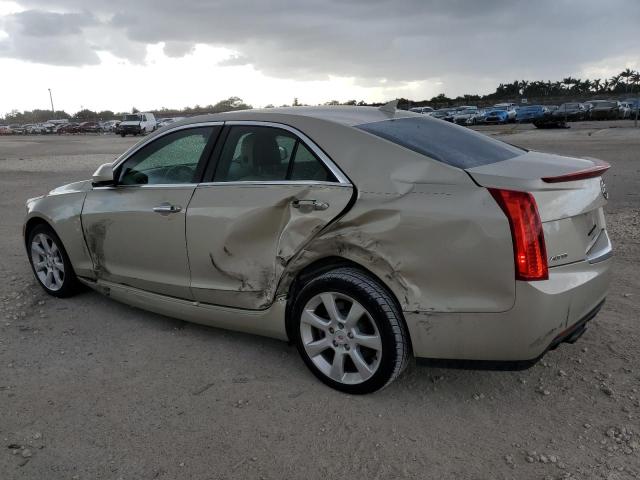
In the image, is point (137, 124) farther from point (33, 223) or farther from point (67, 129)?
point (33, 223)

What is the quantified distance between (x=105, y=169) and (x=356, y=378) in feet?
8.30

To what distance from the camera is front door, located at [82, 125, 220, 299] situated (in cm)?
389

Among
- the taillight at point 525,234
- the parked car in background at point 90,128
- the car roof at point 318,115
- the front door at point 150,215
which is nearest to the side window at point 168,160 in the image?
the front door at point 150,215

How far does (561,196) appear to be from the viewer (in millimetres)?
2898

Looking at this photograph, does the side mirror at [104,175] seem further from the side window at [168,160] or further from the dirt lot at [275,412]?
the dirt lot at [275,412]

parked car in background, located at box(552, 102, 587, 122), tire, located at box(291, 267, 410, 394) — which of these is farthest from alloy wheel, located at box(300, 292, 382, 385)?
parked car in background, located at box(552, 102, 587, 122)

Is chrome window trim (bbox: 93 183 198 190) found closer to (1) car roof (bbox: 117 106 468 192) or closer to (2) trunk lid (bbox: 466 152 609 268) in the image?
(1) car roof (bbox: 117 106 468 192)

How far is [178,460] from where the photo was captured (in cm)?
274

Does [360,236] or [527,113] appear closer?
[360,236]

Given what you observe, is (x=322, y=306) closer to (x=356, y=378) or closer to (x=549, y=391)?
(x=356, y=378)

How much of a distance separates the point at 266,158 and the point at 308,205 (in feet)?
1.78

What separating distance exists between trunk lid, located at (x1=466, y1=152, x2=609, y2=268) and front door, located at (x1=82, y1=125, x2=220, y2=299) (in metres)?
1.96

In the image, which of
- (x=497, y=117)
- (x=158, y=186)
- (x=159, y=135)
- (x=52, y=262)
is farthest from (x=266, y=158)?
(x=497, y=117)

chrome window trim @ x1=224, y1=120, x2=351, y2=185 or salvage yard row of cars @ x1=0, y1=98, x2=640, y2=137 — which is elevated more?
chrome window trim @ x1=224, y1=120, x2=351, y2=185
